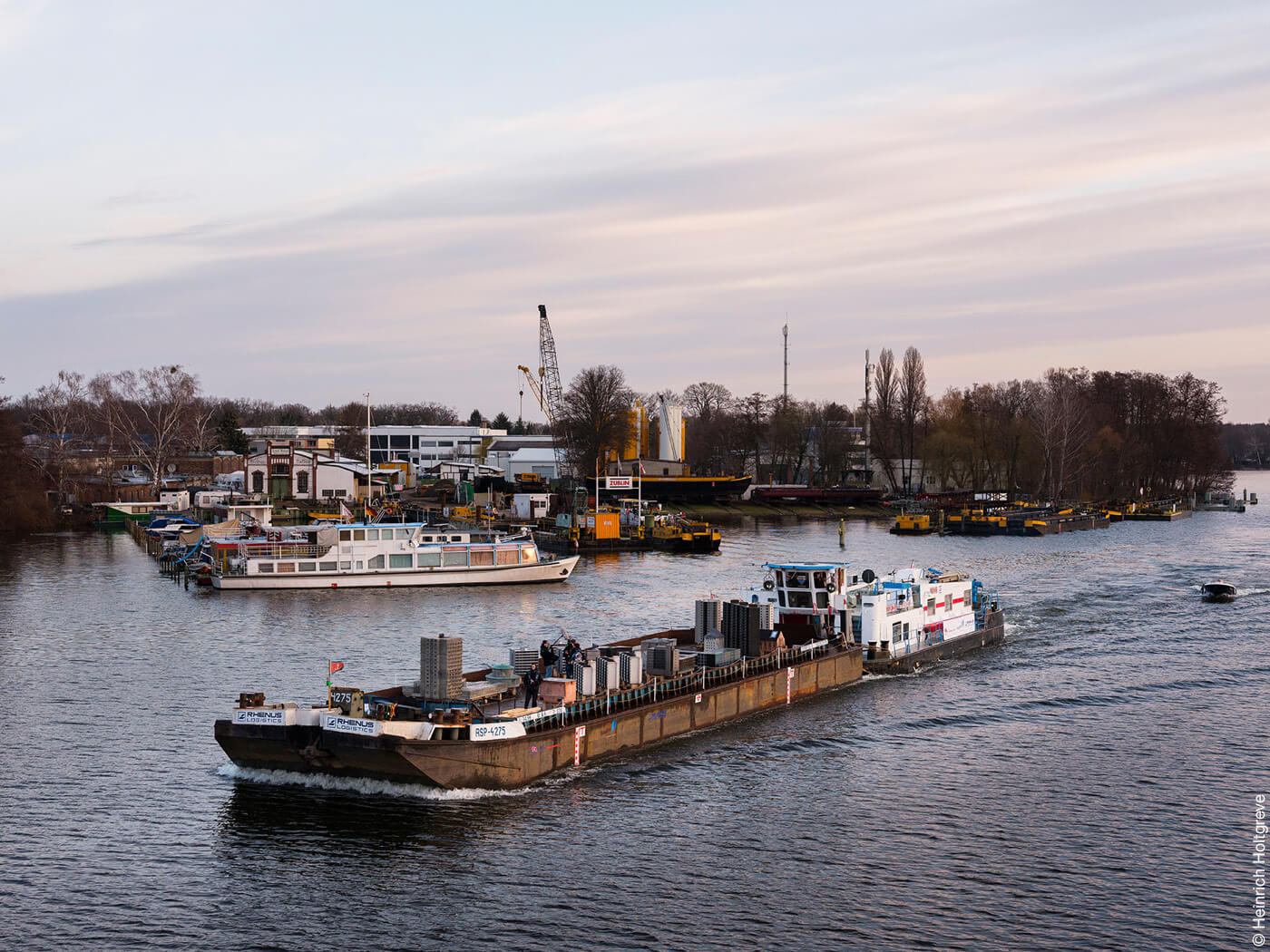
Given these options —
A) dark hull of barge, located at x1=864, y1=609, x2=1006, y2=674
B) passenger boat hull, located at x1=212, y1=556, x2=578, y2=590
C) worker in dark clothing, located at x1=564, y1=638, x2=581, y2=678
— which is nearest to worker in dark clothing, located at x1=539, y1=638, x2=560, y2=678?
worker in dark clothing, located at x1=564, y1=638, x2=581, y2=678

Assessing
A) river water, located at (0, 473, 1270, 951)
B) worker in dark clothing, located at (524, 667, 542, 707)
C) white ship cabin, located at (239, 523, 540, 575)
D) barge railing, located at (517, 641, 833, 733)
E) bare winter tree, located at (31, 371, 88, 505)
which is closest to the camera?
river water, located at (0, 473, 1270, 951)

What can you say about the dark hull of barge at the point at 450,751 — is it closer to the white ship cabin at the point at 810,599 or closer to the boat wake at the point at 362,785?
the boat wake at the point at 362,785

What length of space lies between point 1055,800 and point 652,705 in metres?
11.7

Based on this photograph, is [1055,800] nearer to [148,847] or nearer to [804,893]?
[804,893]

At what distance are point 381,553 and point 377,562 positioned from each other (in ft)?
2.06

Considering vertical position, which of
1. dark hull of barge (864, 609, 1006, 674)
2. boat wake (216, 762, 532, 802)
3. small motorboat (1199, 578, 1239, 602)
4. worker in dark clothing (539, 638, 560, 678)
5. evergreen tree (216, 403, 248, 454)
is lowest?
boat wake (216, 762, 532, 802)

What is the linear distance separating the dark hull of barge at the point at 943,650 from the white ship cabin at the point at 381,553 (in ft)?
106

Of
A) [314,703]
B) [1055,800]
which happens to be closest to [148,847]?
[314,703]

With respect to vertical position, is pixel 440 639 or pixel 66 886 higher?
pixel 440 639

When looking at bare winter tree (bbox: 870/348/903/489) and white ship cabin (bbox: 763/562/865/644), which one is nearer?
white ship cabin (bbox: 763/562/865/644)

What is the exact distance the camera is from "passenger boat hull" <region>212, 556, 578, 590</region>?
239ft

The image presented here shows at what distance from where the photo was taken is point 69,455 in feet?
446

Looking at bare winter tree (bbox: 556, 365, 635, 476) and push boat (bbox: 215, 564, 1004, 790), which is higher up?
bare winter tree (bbox: 556, 365, 635, 476)

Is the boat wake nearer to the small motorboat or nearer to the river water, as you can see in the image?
the river water
